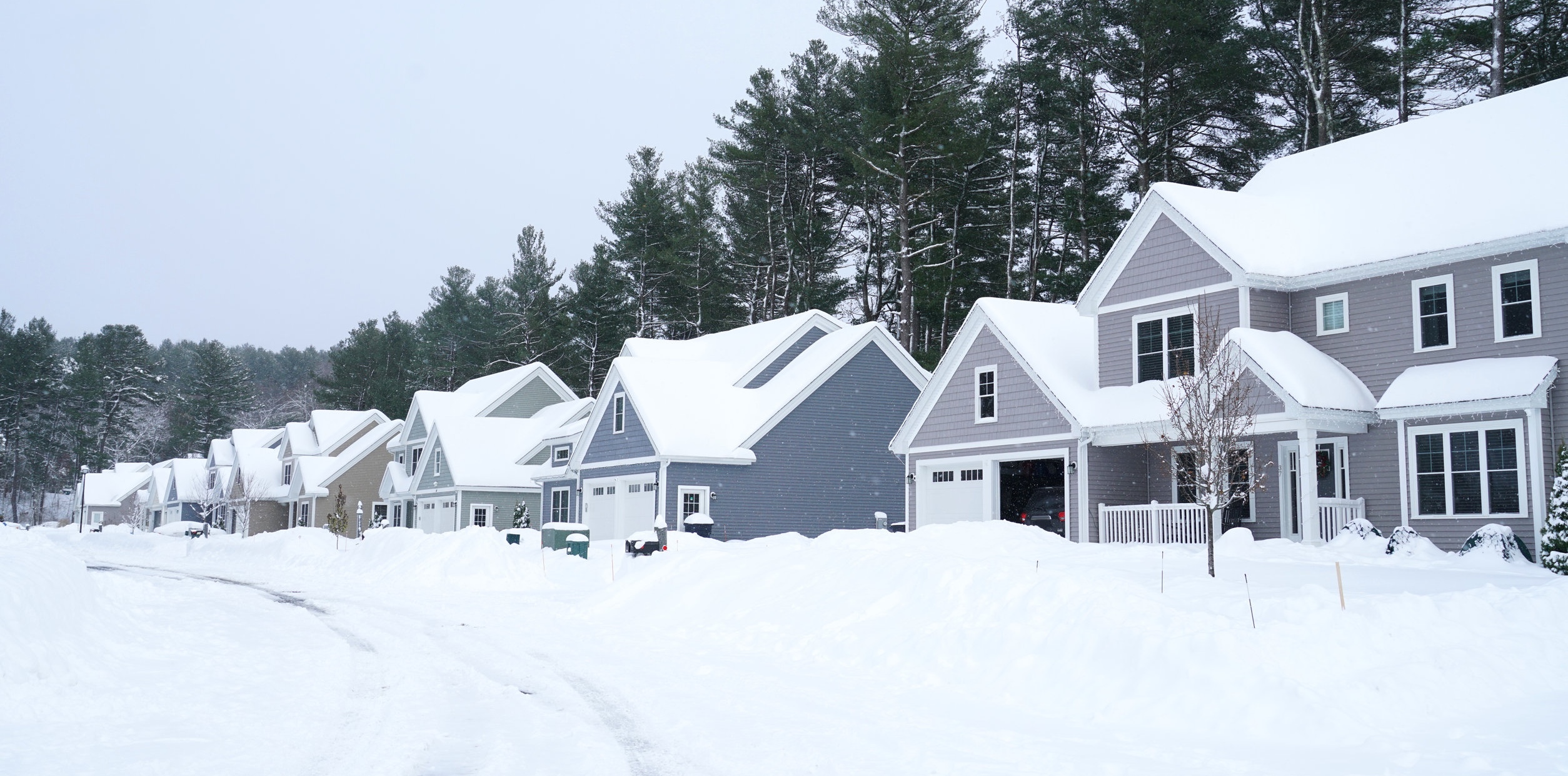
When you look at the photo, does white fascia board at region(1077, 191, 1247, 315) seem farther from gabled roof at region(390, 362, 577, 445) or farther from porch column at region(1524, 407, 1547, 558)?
gabled roof at region(390, 362, 577, 445)

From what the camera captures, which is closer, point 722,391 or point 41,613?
point 41,613

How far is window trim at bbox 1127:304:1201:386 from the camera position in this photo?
24344 millimetres

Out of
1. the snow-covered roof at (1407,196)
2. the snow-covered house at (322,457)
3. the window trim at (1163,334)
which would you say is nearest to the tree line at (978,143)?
the snow-covered roof at (1407,196)

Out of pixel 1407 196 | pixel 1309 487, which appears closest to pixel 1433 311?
pixel 1407 196

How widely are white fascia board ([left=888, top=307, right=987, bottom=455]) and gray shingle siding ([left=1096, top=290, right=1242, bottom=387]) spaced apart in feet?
10.3

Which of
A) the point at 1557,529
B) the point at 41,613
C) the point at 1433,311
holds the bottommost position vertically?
the point at 41,613

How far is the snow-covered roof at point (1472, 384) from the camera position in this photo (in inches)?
753

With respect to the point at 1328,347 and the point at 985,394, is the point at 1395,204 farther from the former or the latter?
the point at 985,394

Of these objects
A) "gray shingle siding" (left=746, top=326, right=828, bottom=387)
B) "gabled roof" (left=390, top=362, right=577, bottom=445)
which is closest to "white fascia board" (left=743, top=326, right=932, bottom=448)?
"gray shingle siding" (left=746, top=326, right=828, bottom=387)

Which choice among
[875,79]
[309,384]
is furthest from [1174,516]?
[309,384]

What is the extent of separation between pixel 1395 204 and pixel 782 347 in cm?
2003

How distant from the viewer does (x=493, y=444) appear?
173 feet

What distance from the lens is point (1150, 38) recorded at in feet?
130

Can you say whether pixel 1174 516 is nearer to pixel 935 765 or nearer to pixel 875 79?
pixel 935 765
